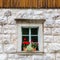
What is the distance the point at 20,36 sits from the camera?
22250 millimetres

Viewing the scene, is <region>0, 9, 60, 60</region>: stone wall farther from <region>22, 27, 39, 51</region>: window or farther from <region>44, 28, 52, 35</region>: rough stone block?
<region>22, 27, 39, 51</region>: window

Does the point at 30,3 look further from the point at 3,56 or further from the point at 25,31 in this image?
the point at 3,56

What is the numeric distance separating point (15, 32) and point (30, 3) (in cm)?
121

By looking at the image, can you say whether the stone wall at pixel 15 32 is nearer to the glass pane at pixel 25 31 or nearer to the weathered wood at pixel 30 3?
the weathered wood at pixel 30 3

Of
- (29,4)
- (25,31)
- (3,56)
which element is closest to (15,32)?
(25,31)

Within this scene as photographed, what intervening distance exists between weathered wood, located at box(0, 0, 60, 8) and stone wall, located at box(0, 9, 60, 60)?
0.15 metres

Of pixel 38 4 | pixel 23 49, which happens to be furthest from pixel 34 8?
pixel 23 49

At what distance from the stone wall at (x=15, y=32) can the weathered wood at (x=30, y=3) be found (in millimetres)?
152

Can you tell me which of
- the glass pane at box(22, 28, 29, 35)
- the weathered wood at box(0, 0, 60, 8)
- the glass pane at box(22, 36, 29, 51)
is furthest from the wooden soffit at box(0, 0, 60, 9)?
the glass pane at box(22, 36, 29, 51)

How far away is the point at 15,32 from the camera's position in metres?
22.2

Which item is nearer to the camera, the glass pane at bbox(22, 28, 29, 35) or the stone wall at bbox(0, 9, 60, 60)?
the stone wall at bbox(0, 9, 60, 60)

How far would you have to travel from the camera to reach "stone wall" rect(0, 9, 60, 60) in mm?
22172

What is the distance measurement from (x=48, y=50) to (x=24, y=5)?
188cm

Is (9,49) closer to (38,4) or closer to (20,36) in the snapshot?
(20,36)
